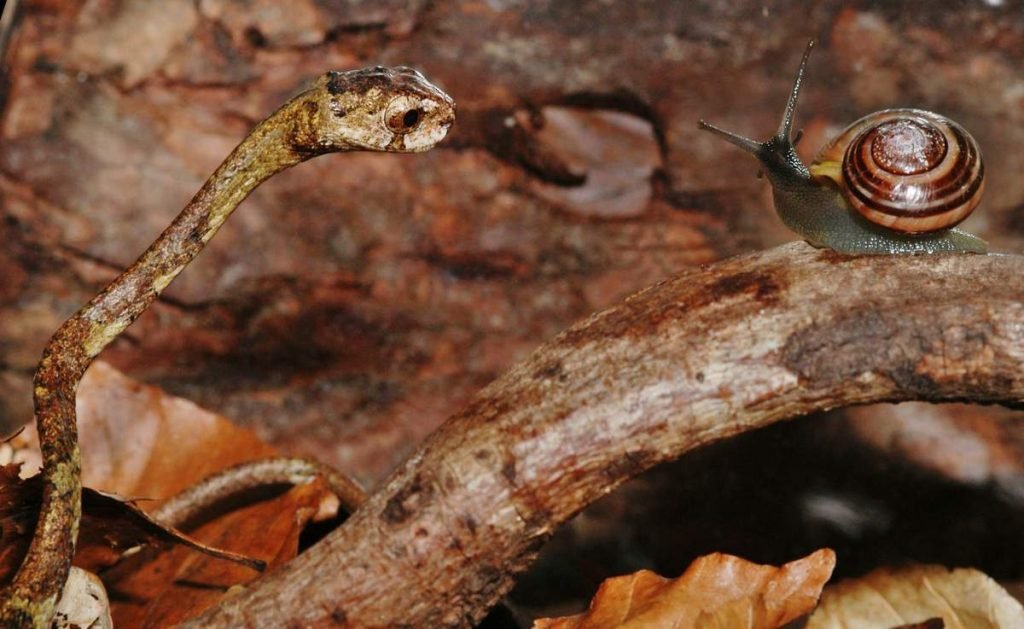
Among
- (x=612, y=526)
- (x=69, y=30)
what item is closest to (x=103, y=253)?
(x=69, y=30)

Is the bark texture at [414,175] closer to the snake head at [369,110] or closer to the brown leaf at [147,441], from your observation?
the brown leaf at [147,441]

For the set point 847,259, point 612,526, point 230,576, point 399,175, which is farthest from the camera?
point 399,175

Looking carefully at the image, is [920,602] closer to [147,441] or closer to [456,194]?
[147,441]

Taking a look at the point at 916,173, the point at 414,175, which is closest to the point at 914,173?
the point at 916,173

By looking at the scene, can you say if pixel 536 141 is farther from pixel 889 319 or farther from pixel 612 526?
pixel 889 319

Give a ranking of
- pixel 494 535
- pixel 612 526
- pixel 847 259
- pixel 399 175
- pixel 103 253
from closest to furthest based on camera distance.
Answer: pixel 494 535 → pixel 847 259 → pixel 612 526 → pixel 103 253 → pixel 399 175

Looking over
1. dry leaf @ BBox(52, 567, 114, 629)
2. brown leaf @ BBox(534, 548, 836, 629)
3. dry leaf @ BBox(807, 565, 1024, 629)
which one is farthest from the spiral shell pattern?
dry leaf @ BBox(52, 567, 114, 629)
